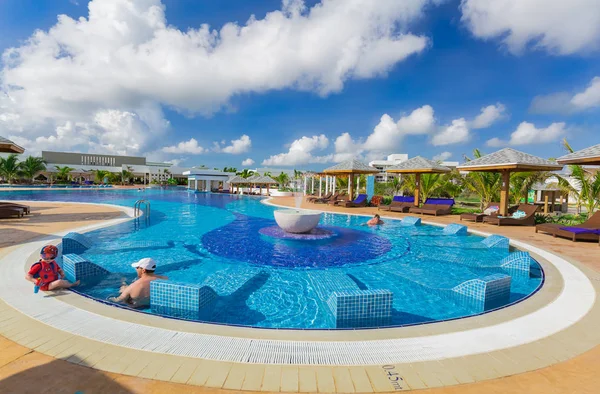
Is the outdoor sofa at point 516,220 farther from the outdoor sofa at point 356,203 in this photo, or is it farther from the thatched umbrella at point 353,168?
→ the thatched umbrella at point 353,168

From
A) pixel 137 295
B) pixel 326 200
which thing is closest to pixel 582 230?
pixel 137 295

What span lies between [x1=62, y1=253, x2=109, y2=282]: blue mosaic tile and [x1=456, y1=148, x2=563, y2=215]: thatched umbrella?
14494mm

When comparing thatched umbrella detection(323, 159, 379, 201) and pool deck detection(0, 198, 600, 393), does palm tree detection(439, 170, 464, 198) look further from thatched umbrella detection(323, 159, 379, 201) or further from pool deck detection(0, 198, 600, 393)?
pool deck detection(0, 198, 600, 393)

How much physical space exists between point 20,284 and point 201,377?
4.02 meters

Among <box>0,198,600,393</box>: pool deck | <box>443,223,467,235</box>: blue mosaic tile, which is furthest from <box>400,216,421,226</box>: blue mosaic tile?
<box>0,198,600,393</box>: pool deck

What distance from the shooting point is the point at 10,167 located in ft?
147

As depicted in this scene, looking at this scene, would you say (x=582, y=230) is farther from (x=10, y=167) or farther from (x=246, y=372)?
(x=10, y=167)

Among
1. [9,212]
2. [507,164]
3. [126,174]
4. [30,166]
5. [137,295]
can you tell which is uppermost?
[30,166]

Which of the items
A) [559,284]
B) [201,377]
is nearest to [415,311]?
[559,284]

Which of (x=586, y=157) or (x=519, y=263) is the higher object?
(x=586, y=157)

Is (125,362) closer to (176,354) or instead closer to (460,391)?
(176,354)

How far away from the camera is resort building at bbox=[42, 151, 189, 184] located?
56281 millimetres

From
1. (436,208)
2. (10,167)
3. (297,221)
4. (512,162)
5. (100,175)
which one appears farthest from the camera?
(100,175)

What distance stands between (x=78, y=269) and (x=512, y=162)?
1488 cm
